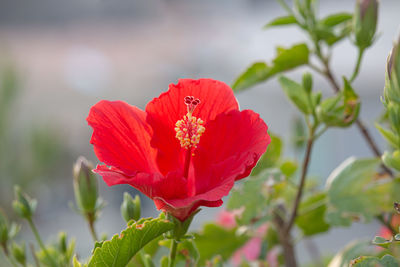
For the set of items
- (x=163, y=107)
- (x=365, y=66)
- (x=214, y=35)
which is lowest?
(x=365, y=66)

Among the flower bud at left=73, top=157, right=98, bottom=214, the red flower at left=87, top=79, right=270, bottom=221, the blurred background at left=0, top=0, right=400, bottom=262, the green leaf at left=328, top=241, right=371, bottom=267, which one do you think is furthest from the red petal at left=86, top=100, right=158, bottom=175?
the blurred background at left=0, top=0, right=400, bottom=262

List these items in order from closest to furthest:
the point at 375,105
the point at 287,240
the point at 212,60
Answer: the point at 287,240, the point at 375,105, the point at 212,60

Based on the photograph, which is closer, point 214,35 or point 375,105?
point 375,105

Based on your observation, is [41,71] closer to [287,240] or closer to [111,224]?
[111,224]

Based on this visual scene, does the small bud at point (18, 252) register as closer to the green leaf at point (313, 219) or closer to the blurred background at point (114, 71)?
the green leaf at point (313, 219)

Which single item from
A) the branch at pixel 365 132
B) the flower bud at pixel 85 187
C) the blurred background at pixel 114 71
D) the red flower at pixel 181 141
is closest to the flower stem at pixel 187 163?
the red flower at pixel 181 141

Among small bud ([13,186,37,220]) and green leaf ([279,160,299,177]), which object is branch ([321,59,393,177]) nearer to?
green leaf ([279,160,299,177])

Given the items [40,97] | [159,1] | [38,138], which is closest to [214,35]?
[159,1]
